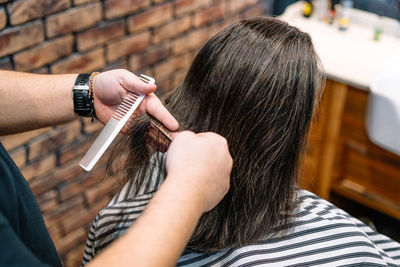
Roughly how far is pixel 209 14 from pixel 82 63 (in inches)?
27.2

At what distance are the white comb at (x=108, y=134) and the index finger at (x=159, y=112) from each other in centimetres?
2

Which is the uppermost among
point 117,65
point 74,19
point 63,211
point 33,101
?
point 74,19

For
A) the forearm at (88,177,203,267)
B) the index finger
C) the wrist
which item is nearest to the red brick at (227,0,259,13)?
the wrist

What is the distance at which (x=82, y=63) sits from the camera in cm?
177

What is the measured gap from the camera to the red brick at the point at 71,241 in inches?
80.0

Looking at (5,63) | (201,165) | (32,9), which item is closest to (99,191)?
(5,63)

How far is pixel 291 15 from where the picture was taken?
2238mm

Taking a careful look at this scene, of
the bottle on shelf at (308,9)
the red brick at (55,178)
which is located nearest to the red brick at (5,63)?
the red brick at (55,178)

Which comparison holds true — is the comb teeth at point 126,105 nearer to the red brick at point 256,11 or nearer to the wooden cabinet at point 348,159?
the wooden cabinet at point 348,159

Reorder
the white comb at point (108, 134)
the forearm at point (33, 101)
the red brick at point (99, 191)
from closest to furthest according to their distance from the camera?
the white comb at point (108, 134), the forearm at point (33, 101), the red brick at point (99, 191)

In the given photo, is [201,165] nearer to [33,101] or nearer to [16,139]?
[33,101]

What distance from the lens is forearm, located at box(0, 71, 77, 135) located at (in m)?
1.19

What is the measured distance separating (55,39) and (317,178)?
128cm

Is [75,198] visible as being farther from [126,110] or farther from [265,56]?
[265,56]
